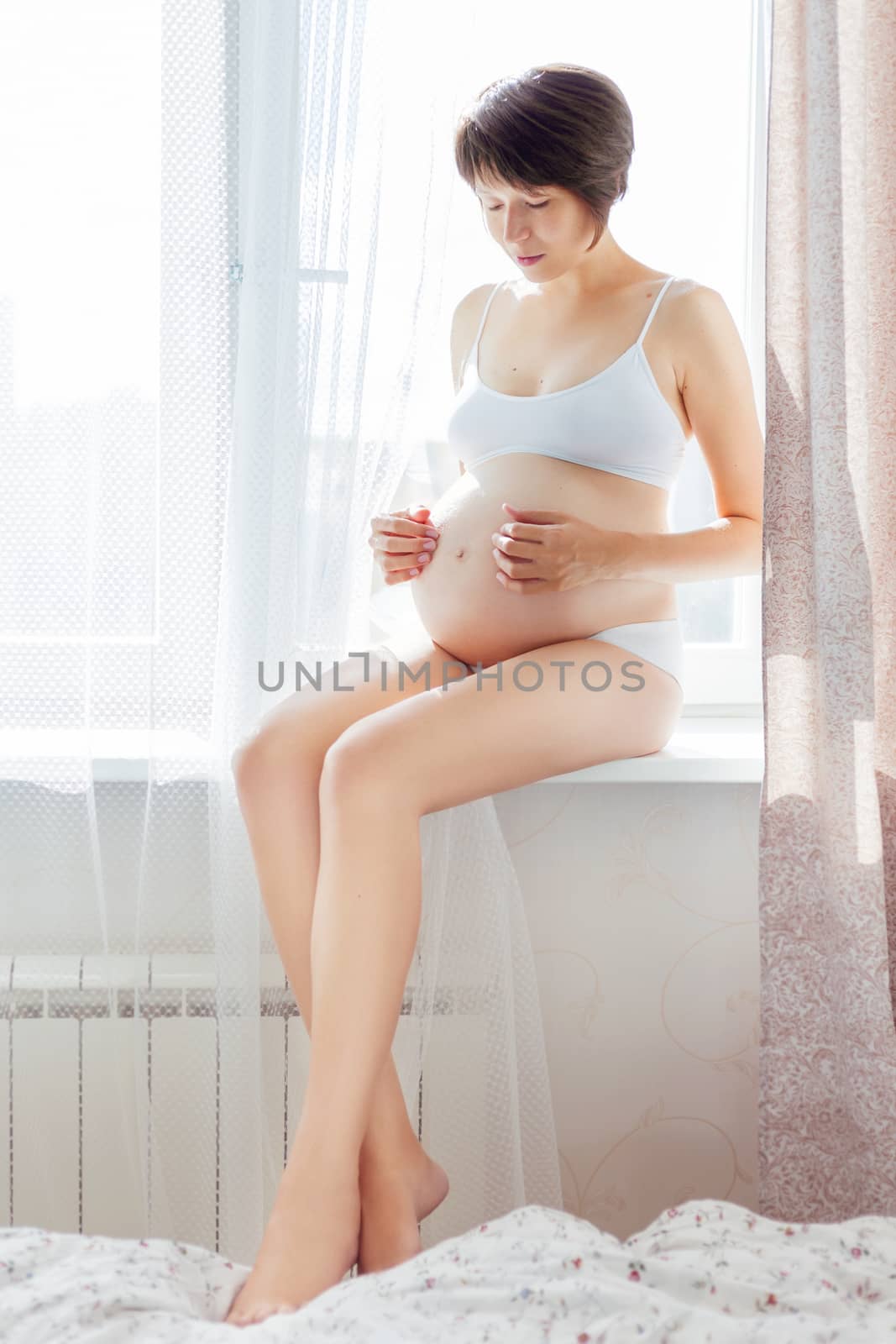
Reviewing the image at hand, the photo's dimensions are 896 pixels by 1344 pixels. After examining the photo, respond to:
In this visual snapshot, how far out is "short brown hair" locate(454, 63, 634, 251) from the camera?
50.1 inches

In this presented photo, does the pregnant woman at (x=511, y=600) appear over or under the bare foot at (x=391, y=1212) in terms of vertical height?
over

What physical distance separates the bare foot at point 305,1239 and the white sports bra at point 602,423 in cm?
81

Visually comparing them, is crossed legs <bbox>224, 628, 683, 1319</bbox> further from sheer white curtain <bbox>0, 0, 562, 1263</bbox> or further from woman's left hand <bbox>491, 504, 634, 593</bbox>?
sheer white curtain <bbox>0, 0, 562, 1263</bbox>

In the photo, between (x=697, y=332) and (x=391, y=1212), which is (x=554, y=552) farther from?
(x=391, y=1212)

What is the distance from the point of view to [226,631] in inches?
55.0

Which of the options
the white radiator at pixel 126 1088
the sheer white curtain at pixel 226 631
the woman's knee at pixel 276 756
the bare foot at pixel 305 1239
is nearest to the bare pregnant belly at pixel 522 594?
the sheer white curtain at pixel 226 631

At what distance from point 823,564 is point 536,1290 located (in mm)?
839

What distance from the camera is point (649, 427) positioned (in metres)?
1.35

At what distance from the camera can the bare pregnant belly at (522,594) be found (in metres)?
1.33

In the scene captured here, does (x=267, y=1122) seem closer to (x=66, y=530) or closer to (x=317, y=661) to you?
(x=317, y=661)

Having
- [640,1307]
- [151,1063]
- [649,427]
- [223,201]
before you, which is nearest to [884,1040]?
[640,1307]

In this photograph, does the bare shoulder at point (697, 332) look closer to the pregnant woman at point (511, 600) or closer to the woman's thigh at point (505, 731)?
the pregnant woman at point (511, 600)

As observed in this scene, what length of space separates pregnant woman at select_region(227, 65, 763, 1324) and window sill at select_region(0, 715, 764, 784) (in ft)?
0.14

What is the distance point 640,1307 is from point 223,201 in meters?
1.23
